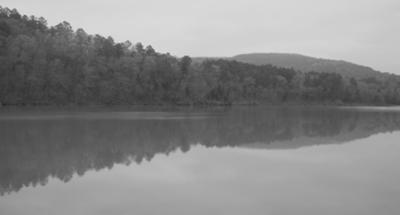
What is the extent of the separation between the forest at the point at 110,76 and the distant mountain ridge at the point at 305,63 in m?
61.1

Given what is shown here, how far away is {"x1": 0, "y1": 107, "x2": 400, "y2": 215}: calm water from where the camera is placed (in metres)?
8.41

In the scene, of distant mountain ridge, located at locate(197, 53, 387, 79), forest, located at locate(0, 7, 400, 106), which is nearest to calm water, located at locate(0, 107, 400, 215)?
forest, located at locate(0, 7, 400, 106)

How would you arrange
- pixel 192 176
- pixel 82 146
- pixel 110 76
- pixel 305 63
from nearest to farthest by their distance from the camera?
pixel 192 176
pixel 82 146
pixel 110 76
pixel 305 63

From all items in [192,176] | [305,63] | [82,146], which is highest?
[305,63]

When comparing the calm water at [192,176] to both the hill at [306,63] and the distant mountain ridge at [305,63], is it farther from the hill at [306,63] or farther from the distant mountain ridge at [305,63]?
the hill at [306,63]

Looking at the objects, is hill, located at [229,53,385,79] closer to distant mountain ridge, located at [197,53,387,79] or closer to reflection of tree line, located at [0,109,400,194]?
distant mountain ridge, located at [197,53,387,79]

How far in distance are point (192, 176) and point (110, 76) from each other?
57895 millimetres

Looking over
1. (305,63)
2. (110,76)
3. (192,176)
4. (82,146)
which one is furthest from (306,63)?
(192,176)

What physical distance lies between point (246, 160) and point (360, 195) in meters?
5.30

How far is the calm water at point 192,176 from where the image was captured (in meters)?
8.41

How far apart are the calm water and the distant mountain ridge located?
145037 millimetres

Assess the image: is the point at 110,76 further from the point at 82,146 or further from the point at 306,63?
the point at 306,63

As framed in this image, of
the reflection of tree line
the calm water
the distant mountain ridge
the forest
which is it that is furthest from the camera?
the distant mountain ridge

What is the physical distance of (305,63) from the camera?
18162 centimetres
